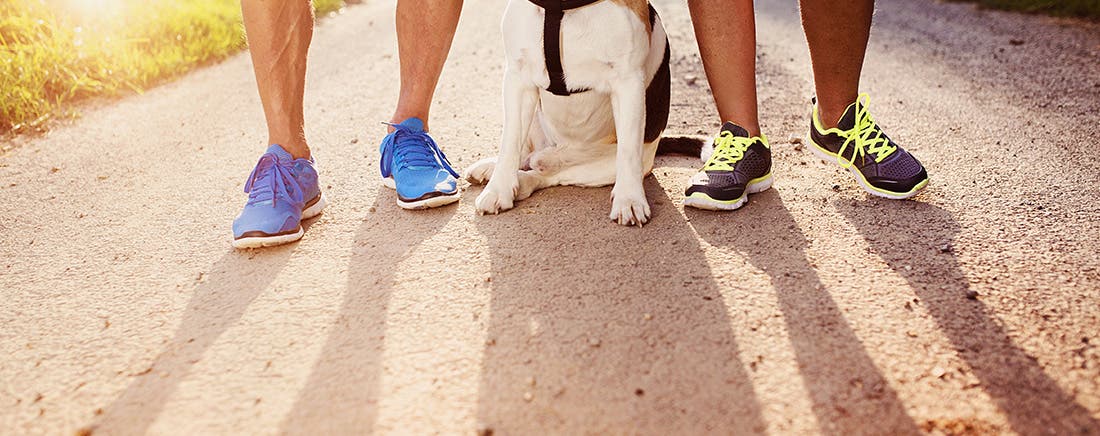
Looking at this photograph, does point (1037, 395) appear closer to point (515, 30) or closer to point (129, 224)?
point (515, 30)

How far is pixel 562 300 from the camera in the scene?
2195 mm

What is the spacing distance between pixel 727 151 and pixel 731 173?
144 mm

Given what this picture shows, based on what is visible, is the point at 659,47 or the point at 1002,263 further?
the point at 659,47

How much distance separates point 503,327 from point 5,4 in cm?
465

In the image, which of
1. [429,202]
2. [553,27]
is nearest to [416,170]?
[429,202]

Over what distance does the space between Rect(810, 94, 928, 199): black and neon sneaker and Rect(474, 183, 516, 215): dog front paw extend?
127cm

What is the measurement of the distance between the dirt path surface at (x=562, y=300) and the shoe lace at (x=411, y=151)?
157 millimetres

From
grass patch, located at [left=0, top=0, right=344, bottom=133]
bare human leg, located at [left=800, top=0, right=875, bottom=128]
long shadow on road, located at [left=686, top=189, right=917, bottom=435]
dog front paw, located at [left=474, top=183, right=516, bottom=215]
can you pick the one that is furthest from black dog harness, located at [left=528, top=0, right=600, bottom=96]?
grass patch, located at [left=0, top=0, right=344, bottom=133]

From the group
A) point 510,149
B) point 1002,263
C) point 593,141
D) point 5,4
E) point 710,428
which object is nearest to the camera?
point 710,428

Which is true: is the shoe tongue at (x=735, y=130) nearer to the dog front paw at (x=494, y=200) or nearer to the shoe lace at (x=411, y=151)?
the dog front paw at (x=494, y=200)

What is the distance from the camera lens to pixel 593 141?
3.12 meters

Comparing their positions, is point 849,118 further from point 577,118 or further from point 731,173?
point 577,118

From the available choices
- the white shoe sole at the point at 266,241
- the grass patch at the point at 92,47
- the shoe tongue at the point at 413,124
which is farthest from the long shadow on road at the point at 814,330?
the grass patch at the point at 92,47

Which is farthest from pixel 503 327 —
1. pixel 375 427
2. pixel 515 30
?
pixel 515 30
